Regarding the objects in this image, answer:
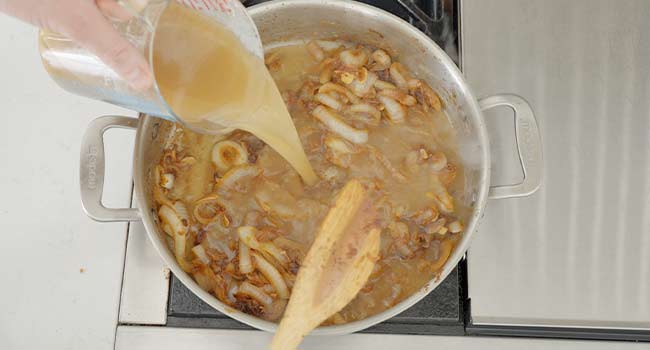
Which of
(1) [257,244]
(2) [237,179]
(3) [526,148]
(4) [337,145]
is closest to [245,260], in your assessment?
(1) [257,244]

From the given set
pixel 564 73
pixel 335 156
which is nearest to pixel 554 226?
pixel 564 73

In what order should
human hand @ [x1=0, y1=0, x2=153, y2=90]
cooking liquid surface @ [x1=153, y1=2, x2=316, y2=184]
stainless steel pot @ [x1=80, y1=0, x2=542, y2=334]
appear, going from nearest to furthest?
human hand @ [x1=0, y1=0, x2=153, y2=90] < cooking liquid surface @ [x1=153, y1=2, x2=316, y2=184] < stainless steel pot @ [x1=80, y1=0, x2=542, y2=334]

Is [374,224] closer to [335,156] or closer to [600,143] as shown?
[335,156]

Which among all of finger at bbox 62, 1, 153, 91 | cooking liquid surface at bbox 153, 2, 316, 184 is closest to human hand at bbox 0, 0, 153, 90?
finger at bbox 62, 1, 153, 91

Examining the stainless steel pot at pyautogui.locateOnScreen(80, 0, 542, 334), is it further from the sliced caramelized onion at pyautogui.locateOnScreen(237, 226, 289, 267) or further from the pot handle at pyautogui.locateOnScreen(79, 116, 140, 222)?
the sliced caramelized onion at pyautogui.locateOnScreen(237, 226, 289, 267)

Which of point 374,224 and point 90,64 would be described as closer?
point 90,64

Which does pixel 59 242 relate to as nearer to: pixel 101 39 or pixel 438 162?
pixel 101 39

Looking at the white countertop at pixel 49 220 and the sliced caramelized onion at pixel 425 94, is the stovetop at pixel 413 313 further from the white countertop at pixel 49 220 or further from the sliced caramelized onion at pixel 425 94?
the sliced caramelized onion at pixel 425 94
